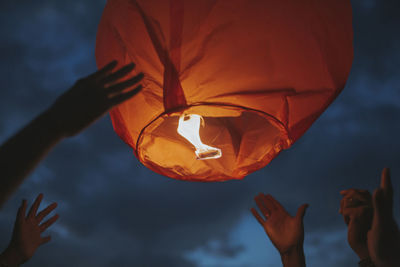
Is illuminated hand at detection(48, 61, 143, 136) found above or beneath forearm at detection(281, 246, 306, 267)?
above

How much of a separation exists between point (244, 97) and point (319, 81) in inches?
11.4

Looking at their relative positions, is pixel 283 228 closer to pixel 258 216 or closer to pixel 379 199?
pixel 258 216

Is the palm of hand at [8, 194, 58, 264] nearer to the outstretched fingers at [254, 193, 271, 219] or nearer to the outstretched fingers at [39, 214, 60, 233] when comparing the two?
the outstretched fingers at [39, 214, 60, 233]

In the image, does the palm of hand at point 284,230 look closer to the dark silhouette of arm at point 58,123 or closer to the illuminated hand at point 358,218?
the illuminated hand at point 358,218

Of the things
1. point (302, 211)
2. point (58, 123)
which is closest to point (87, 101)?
point (58, 123)

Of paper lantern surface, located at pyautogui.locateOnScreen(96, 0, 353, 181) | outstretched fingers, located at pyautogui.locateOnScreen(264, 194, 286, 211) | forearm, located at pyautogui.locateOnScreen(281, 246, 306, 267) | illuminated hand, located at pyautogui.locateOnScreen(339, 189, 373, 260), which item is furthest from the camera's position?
outstretched fingers, located at pyautogui.locateOnScreen(264, 194, 286, 211)

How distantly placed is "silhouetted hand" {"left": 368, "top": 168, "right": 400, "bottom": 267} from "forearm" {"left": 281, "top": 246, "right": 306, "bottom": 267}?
1.57ft

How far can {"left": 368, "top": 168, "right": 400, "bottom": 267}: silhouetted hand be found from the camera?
34.6 inches

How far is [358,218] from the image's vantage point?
1103 mm

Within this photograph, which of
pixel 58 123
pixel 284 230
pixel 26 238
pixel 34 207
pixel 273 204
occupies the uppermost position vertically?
pixel 58 123

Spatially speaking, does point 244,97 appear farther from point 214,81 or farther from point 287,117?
point 287,117

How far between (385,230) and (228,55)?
703 millimetres

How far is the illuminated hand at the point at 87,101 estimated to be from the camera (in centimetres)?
73

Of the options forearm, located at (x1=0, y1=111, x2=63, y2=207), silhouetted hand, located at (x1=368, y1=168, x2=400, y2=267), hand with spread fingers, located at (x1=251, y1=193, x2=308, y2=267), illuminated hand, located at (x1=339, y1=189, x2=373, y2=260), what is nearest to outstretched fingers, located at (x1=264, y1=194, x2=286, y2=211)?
hand with spread fingers, located at (x1=251, y1=193, x2=308, y2=267)
